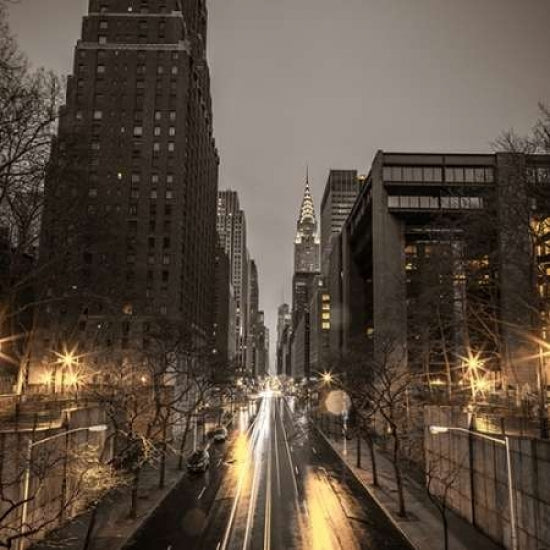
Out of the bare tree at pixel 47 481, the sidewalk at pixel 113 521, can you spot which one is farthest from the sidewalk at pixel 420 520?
the bare tree at pixel 47 481

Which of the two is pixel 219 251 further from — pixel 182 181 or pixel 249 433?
pixel 249 433

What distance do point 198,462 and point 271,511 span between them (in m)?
14.5

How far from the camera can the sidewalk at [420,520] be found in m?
24.7

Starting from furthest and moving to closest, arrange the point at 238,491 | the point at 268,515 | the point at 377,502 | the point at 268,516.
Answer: the point at 238,491 → the point at 377,502 → the point at 268,515 → the point at 268,516

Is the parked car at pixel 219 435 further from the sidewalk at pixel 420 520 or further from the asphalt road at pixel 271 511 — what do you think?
the sidewalk at pixel 420 520

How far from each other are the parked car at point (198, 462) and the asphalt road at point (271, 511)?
2.97 feet

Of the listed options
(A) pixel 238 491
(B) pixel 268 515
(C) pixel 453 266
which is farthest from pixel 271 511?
(C) pixel 453 266

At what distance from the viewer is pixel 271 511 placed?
31.7 m

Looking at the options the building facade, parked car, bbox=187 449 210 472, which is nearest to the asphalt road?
parked car, bbox=187 449 210 472

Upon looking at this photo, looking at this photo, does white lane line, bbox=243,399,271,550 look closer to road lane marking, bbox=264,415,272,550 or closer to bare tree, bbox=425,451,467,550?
road lane marking, bbox=264,415,272,550

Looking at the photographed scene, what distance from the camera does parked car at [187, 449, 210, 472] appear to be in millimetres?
43938

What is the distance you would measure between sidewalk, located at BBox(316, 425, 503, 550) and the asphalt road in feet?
2.48

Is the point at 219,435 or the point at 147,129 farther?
the point at 147,129

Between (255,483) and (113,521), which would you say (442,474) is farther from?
(113,521)
